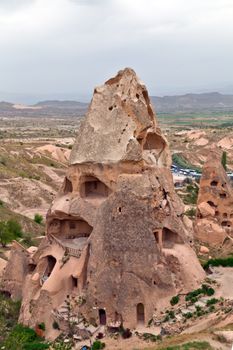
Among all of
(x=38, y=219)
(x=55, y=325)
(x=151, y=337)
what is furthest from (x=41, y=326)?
(x=38, y=219)

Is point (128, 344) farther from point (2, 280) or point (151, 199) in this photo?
point (2, 280)

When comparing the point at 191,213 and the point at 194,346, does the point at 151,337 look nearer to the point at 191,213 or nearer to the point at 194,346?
the point at 194,346

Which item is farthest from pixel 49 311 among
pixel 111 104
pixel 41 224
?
pixel 41 224

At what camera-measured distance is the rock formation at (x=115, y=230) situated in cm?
2906

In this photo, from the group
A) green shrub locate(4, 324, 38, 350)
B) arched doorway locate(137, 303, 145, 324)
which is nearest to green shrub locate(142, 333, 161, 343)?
arched doorway locate(137, 303, 145, 324)

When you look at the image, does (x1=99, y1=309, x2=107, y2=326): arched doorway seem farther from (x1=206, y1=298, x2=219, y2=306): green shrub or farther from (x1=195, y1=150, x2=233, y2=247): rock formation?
(x1=195, y1=150, x2=233, y2=247): rock formation

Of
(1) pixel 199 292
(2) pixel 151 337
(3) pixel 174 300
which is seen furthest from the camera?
(1) pixel 199 292

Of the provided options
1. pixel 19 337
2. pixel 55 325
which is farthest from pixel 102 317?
pixel 19 337

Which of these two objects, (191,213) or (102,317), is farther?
(191,213)

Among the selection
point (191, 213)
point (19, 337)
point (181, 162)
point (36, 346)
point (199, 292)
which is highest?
point (199, 292)

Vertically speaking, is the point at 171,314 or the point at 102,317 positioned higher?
the point at 171,314

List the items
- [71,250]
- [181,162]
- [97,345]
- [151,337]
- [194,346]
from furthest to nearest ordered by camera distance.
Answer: [181,162] → [71,250] → [151,337] → [97,345] → [194,346]

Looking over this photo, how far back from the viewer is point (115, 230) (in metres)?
29.5

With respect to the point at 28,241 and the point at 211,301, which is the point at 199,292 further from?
the point at 28,241
